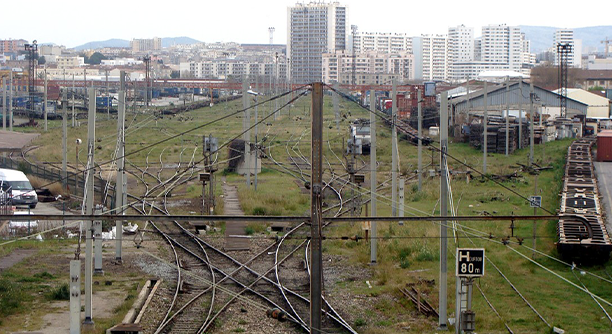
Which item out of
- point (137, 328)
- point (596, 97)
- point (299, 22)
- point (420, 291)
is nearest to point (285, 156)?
point (420, 291)

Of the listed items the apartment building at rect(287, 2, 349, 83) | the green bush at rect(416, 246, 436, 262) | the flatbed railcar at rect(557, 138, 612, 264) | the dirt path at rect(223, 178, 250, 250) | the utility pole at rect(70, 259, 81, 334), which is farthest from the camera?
the apartment building at rect(287, 2, 349, 83)

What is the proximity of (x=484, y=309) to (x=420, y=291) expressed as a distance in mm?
1450

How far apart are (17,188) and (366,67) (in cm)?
13369

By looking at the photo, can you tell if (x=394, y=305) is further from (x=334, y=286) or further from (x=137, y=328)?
(x=137, y=328)

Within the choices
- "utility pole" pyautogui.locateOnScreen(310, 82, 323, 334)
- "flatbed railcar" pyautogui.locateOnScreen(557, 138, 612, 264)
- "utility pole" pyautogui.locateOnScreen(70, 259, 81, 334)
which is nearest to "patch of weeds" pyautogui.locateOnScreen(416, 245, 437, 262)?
"flatbed railcar" pyautogui.locateOnScreen(557, 138, 612, 264)

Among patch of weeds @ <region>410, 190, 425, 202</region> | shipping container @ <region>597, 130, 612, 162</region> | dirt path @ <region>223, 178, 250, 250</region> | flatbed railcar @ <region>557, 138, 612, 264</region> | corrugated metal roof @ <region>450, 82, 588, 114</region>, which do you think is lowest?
dirt path @ <region>223, 178, 250, 250</region>

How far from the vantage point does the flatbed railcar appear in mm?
15352

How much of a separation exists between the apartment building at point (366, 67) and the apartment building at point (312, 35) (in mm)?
2191

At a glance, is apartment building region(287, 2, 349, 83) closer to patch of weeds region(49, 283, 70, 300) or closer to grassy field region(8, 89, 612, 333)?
grassy field region(8, 89, 612, 333)

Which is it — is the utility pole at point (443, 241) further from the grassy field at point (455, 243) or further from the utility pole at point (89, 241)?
the utility pole at point (89, 241)

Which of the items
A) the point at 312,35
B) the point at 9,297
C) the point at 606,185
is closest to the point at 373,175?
the point at 9,297

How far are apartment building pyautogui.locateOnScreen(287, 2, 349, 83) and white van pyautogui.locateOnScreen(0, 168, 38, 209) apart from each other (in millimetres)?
104423

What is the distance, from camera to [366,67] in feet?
506

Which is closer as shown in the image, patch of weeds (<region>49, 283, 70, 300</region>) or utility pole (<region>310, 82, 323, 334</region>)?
utility pole (<region>310, 82, 323, 334</region>)
